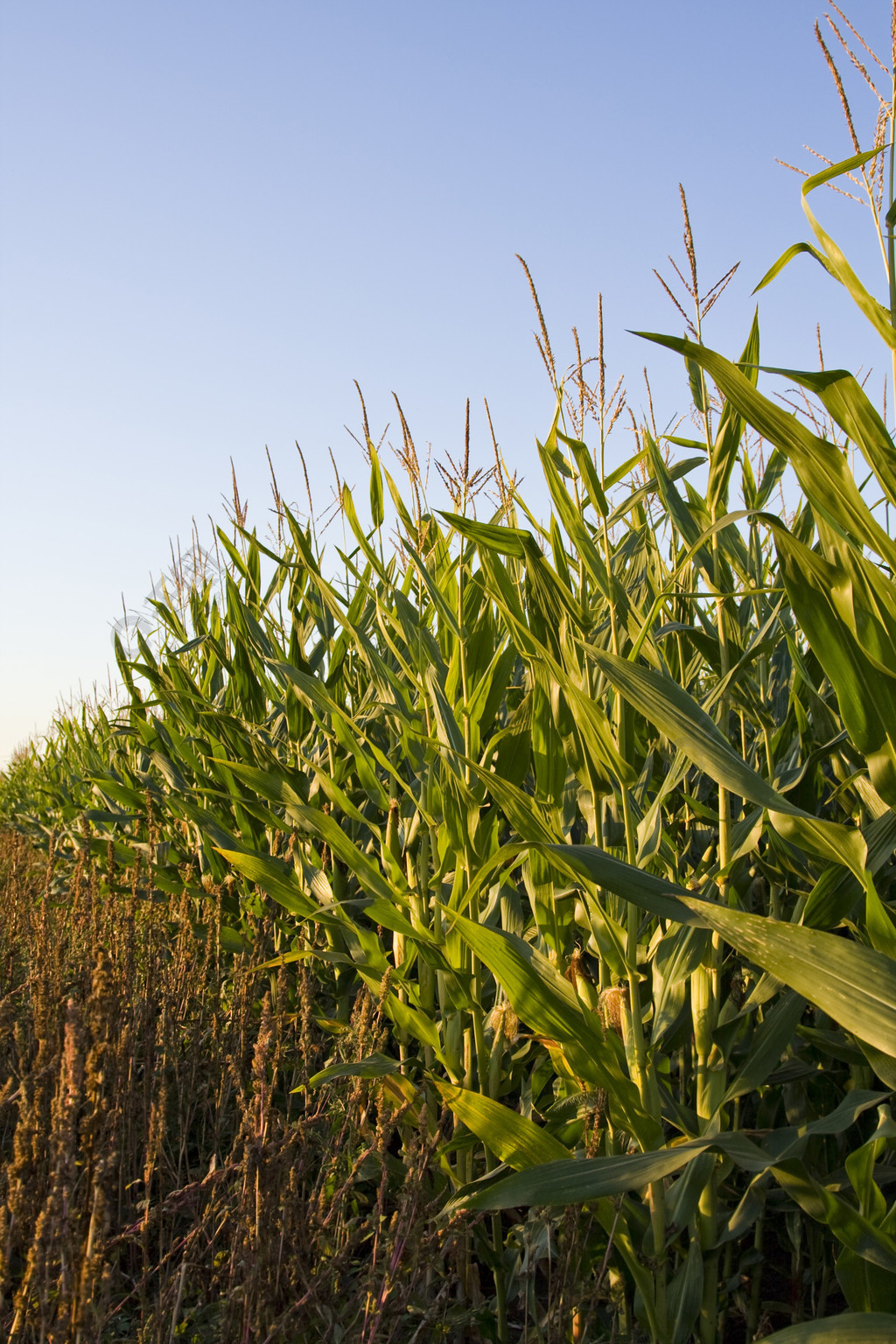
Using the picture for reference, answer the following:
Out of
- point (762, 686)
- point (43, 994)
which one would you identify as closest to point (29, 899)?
point (43, 994)

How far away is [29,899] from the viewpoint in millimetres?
3744

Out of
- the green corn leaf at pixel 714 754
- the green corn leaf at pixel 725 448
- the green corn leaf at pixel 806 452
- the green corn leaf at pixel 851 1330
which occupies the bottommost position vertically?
the green corn leaf at pixel 851 1330

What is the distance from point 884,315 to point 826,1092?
1.44 metres

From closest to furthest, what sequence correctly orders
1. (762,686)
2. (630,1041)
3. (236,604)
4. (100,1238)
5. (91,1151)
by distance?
1. (100,1238)
2. (91,1151)
3. (630,1041)
4. (762,686)
5. (236,604)

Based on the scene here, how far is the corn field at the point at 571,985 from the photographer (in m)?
1.05

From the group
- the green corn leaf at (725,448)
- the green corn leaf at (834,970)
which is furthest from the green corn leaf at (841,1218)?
the green corn leaf at (725,448)

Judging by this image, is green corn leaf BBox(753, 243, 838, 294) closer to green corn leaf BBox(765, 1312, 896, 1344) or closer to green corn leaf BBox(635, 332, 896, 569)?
green corn leaf BBox(635, 332, 896, 569)

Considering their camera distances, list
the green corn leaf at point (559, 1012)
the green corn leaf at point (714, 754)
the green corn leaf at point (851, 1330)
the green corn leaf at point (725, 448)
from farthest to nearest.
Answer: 1. the green corn leaf at point (725, 448)
2. the green corn leaf at point (559, 1012)
3. the green corn leaf at point (714, 754)
4. the green corn leaf at point (851, 1330)

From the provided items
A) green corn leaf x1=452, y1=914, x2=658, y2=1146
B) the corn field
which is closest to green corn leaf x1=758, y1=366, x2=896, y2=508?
the corn field

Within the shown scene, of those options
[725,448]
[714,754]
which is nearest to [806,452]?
[714,754]

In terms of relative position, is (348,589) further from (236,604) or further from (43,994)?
(43,994)

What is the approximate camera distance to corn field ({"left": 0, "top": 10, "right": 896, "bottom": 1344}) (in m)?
1.05

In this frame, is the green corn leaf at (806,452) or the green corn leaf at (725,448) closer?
the green corn leaf at (806,452)

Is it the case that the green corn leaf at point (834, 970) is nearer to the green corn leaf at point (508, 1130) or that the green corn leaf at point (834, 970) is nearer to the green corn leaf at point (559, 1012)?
the green corn leaf at point (559, 1012)
